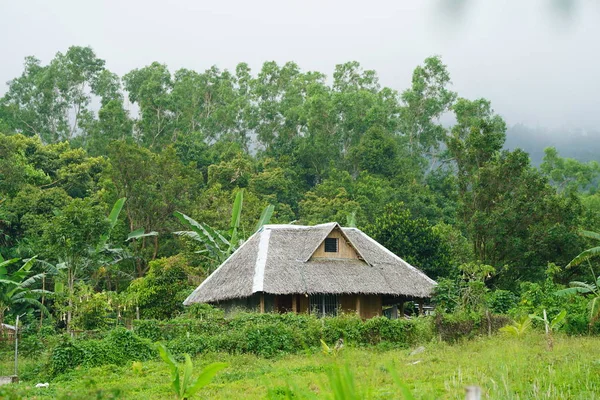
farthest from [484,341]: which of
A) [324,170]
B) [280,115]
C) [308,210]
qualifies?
[280,115]

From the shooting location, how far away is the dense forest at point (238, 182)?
24.9 metres

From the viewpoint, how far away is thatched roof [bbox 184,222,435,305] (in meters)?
20.8

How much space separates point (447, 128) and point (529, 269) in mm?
24757

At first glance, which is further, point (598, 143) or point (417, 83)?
point (598, 143)

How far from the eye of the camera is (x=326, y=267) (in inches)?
865

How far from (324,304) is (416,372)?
10.3 meters

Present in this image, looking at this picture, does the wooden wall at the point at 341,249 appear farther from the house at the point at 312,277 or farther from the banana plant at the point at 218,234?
the banana plant at the point at 218,234

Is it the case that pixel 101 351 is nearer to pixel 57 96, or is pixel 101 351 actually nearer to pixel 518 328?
pixel 518 328

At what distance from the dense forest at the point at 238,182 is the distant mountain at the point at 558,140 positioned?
6314cm

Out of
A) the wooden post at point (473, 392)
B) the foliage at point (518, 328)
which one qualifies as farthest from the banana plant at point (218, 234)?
the wooden post at point (473, 392)

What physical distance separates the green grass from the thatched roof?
4851mm

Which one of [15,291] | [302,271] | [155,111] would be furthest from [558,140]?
[15,291]

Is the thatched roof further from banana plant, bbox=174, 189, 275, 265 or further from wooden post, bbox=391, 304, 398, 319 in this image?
banana plant, bbox=174, 189, 275, 265

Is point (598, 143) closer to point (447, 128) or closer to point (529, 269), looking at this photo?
point (447, 128)
